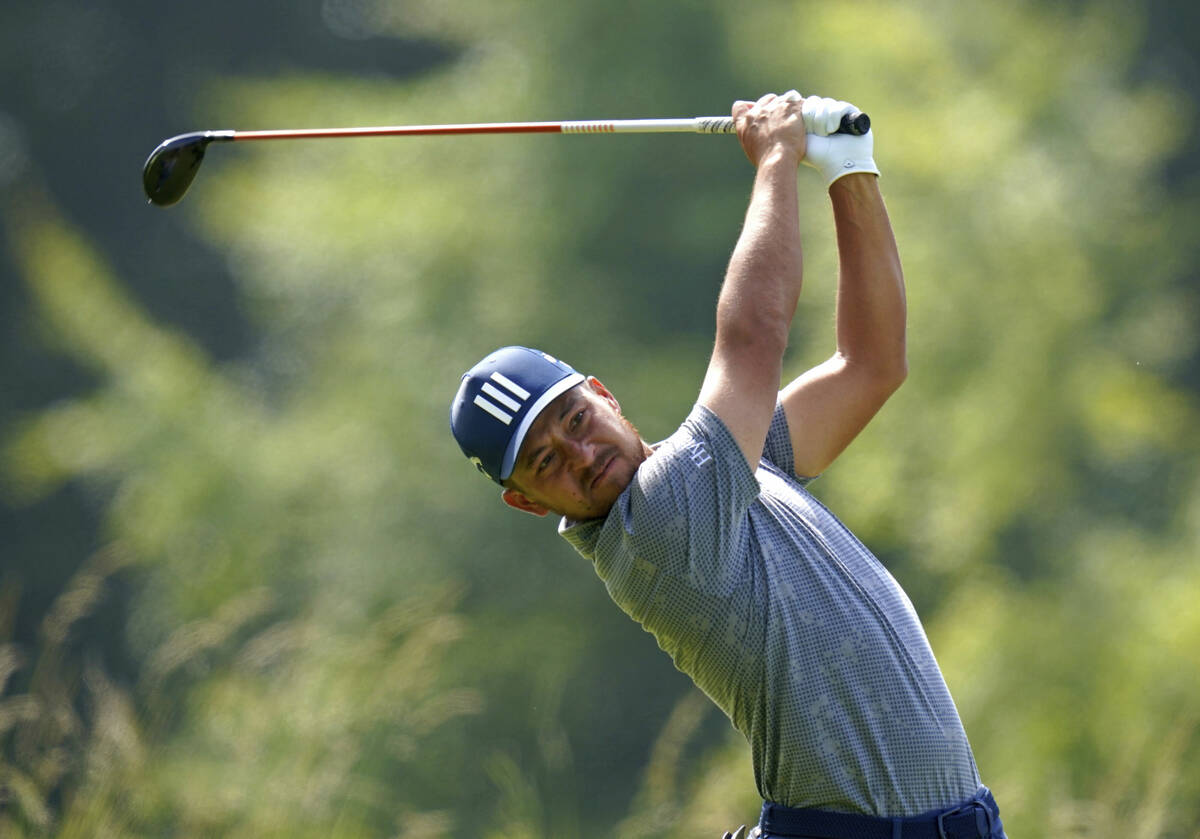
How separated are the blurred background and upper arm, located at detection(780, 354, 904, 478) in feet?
12.7

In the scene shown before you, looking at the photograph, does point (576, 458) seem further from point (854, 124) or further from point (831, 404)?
point (854, 124)

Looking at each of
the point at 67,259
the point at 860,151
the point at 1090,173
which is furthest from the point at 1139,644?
the point at 67,259

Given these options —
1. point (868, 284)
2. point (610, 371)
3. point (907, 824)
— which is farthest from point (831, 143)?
point (610, 371)

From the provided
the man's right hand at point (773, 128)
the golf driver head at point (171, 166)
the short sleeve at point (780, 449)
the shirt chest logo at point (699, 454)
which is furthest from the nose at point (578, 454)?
the golf driver head at point (171, 166)

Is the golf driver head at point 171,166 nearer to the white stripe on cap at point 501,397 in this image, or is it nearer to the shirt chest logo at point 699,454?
the white stripe on cap at point 501,397

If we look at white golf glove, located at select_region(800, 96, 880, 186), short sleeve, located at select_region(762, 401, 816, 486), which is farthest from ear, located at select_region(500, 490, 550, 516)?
white golf glove, located at select_region(800, 96, 880, 186)

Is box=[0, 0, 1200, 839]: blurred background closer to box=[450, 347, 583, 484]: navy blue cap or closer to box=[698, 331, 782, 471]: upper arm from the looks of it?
box=[450, 347, 583, 484]: navy blue cap

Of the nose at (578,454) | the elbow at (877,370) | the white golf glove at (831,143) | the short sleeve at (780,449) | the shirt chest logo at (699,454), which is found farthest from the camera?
the elbow at (877,370)

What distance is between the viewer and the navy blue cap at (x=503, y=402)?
270 cm

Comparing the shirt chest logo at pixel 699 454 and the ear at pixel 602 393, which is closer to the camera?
the shirt chest logo at pixel 699 454

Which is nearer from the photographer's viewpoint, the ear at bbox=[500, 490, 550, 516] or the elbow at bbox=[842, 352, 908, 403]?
the ear at bbox=[500, 490, 550, 516]

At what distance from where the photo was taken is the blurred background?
7438 millimetres

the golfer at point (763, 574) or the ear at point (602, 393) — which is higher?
the ear at point (602, 393)

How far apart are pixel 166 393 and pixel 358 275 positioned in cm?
128
